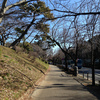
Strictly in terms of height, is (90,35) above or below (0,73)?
above

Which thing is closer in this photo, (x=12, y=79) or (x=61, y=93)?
(x=61, y=93)

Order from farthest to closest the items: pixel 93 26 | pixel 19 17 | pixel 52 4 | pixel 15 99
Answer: pixel 93 26, pixel 19 17, pixel 52 4, pixel 15 99

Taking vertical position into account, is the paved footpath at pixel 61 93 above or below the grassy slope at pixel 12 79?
below

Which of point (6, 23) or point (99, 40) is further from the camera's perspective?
point (99, 40)

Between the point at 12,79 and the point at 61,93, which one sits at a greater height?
the point at 12,79

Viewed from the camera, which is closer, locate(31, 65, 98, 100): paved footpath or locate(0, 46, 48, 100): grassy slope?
locate(0, 46, 48, 100): grassy slope

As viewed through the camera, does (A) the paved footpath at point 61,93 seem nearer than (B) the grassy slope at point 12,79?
No

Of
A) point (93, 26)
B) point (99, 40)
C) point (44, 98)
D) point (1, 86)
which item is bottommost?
point (44, 98)

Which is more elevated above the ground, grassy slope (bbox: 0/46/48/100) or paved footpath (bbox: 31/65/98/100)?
grassy slope (bbox: 0/46/48/100)

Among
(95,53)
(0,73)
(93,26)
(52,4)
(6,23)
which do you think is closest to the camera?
(52,4)

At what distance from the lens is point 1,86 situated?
567 cm

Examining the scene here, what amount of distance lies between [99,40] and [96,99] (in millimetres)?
4681

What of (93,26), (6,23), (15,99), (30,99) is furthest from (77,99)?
(6,23)

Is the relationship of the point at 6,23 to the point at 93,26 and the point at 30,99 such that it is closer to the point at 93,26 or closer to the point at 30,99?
the point at 30,99
